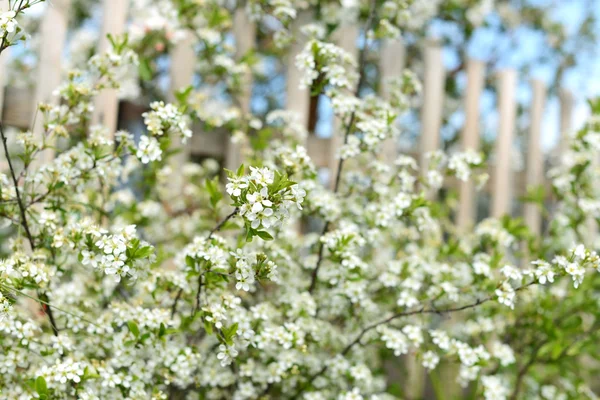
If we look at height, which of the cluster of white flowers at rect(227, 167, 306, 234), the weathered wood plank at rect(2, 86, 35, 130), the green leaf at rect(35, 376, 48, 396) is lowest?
the green leaf at rect(35, 376, 48, 396)

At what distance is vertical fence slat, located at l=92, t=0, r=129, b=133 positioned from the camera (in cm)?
228

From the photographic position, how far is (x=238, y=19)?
267cm

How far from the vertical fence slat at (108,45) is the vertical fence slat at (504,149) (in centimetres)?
182

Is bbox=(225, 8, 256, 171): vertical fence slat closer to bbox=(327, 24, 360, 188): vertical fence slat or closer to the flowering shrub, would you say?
the flowering shrub

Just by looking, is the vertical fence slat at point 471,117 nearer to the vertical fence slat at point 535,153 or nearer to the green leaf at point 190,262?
the vertical fence slat at point 535,153

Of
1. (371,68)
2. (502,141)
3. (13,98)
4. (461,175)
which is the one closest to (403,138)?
(371,68)

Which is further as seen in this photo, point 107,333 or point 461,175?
point 461,175

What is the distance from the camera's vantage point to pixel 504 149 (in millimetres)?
3102

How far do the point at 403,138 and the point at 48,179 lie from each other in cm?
245

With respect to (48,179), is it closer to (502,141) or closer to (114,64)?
(114,64)

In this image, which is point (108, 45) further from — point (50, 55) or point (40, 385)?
point (40, 385)

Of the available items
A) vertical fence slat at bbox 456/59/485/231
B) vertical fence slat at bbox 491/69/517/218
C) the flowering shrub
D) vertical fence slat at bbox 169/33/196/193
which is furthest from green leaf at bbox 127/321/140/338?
vertical fence slat at bbox 491/69/517/218

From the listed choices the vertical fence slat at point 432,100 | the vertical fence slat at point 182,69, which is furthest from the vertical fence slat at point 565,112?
the vertical fence slat at point 182,69

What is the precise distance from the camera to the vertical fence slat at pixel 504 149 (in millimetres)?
3070
